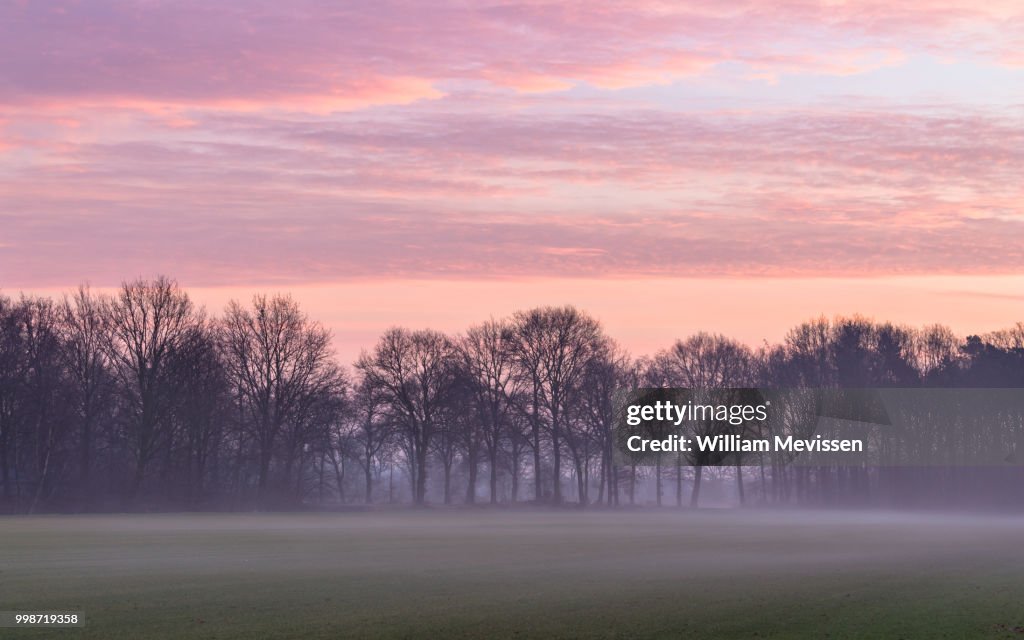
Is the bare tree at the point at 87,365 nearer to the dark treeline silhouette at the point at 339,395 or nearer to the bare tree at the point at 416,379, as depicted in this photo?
the dark treeline silhouette at the point at 339,395

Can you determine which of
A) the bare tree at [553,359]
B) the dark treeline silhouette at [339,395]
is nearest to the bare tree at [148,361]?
the dark treeline silhouette at [339,395]

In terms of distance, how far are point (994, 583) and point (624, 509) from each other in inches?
3424

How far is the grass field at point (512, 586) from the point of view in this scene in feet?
80.1

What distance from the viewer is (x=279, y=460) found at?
114 m

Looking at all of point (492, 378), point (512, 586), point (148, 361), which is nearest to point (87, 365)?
point (148, 361)

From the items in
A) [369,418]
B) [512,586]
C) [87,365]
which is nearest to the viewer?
[512,586]

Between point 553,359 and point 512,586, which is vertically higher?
point 553,359

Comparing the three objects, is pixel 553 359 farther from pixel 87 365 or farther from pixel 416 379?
pixel 87 365

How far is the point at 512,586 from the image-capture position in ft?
107

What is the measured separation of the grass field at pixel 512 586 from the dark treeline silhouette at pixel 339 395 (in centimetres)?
4347

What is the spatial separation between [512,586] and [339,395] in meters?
90.8

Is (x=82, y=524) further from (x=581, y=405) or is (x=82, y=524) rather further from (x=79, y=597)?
(x=581, y=405)

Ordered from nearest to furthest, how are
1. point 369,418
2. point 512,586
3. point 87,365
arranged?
point 512,586
point 87,365
point 369,418

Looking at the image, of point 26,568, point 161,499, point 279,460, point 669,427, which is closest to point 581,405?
point 669,427
